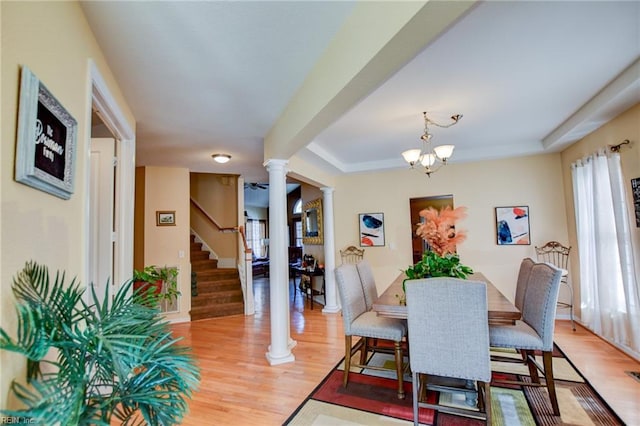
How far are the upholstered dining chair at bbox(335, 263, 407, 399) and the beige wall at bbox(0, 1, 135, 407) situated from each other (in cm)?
200

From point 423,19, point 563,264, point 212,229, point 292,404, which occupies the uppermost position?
point 423,19

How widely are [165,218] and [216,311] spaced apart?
1.82 m

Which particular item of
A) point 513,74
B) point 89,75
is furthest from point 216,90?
point 513,74

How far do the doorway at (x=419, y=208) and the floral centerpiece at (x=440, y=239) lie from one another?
2370mm

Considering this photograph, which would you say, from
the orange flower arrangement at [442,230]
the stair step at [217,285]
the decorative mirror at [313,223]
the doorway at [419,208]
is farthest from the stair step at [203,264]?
the orange flower arrangement at [442,230]

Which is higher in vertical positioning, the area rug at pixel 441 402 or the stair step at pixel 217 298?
the stair step at pixel 217 298

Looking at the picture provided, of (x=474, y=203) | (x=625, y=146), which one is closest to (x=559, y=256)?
(x=474, y=203)

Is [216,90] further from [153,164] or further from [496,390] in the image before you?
[496,390]

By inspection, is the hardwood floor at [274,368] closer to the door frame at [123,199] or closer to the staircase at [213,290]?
the staircase at [213,290]

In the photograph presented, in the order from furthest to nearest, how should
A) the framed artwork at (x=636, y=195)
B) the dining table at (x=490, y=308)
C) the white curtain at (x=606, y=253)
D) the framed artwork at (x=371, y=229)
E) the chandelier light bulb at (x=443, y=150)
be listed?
1. the framed artwork at (x=371, y=229)
2. the chandelier light bulb at (x=443, y=150)
3. the white curtain at (x=606, y=253)
4. the framed artwork at (x=636, y=195)
5. the dining table at (x=490, y=308)

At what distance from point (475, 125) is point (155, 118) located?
11.8 feet

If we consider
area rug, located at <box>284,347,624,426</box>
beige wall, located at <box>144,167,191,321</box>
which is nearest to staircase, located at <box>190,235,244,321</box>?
beige wall, located at <box>144,167,191,321</box>

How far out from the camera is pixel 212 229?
6672 mm

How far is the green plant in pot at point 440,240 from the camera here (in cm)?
244
